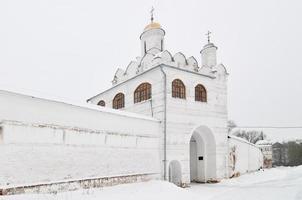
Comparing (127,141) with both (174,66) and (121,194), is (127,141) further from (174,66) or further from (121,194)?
(174,66)

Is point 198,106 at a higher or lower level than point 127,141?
higher

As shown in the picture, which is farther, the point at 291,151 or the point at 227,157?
the point at 291,151

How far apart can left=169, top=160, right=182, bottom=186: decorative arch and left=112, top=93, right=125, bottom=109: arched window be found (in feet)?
17.3

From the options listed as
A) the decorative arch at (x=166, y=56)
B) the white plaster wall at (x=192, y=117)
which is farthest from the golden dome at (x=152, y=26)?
the white plaster wall at (x=192, y=117)

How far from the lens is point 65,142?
11.0 meters

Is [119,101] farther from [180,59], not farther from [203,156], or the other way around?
[203,156]

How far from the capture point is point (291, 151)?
53.0 meters

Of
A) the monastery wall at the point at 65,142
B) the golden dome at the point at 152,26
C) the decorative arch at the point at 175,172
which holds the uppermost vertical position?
the golden dome at the point at 152,26

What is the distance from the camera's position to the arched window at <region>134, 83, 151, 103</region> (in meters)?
18.1

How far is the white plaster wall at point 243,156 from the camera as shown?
22609 millimetres

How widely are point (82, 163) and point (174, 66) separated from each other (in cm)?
869

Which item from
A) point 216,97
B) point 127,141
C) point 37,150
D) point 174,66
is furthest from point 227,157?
point 37,150

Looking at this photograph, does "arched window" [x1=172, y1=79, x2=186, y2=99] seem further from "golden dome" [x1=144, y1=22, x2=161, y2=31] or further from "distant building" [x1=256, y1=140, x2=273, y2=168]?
"distant building" [x1=256, y1=140, x2=273, y2=168]

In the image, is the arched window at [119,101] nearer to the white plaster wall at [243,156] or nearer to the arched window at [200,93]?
the arched window at [200,93]
